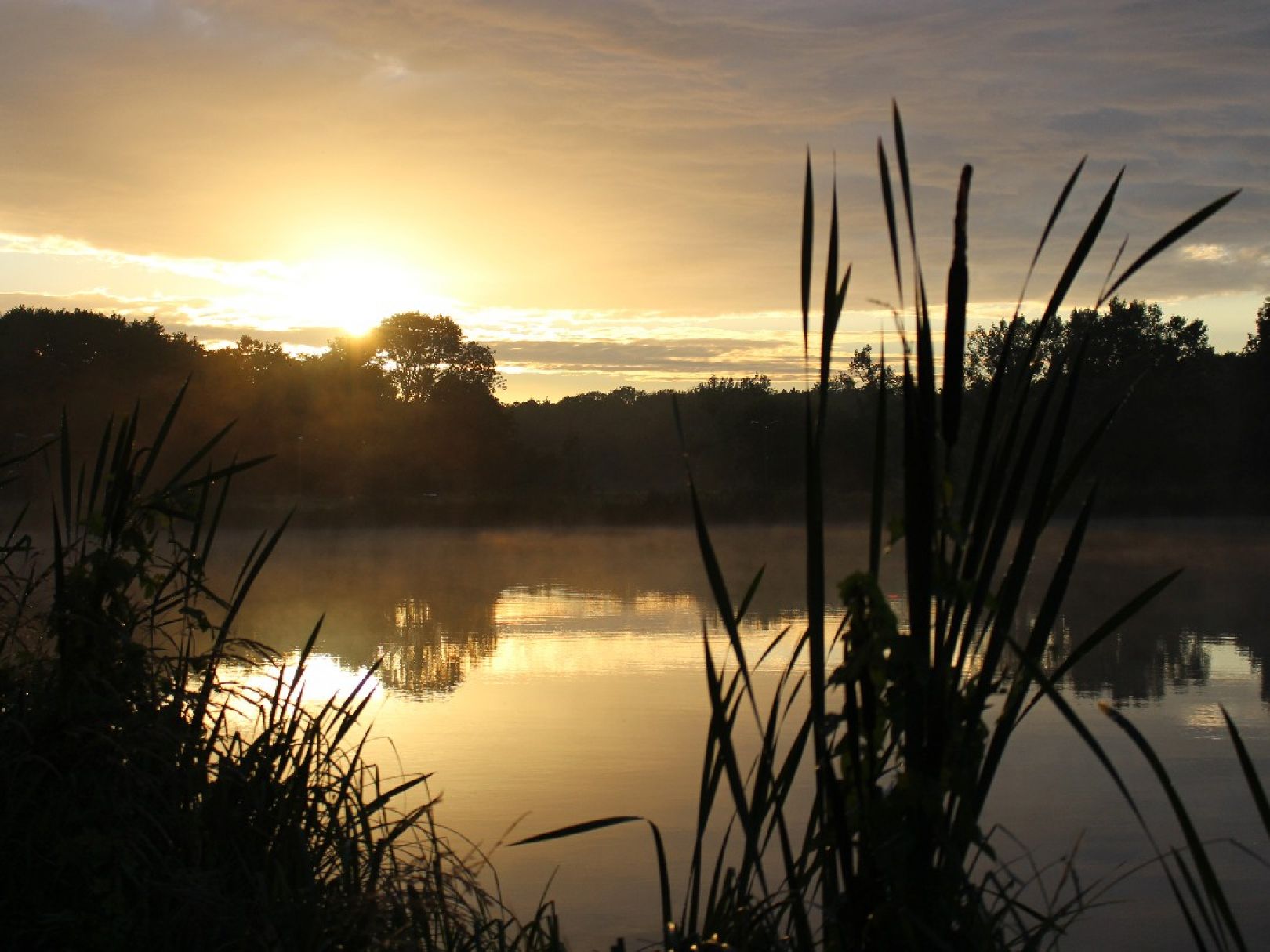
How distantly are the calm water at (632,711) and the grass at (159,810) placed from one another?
70 centimetres

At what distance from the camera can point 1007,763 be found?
4.40m

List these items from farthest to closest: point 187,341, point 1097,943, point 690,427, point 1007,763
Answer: point 690,427 < point 187,341 < point 1007,763 < point 1097,943

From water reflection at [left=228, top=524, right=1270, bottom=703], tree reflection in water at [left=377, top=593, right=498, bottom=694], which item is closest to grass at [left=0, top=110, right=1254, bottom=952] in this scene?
water reflection at [left=228, top=524, right=1270, bottom=703]

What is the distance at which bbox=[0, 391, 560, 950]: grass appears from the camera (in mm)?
1687

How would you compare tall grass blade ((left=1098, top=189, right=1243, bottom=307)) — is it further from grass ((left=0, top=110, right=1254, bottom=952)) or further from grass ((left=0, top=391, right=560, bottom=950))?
grass ((left=0, top=391, right=560, bottom=950))

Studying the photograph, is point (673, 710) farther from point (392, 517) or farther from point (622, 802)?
point (392, 517)

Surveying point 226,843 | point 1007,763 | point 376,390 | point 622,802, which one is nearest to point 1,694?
point 226,843

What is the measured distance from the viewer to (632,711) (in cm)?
525

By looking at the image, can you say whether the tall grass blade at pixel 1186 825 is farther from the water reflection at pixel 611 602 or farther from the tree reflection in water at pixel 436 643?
the tree reflection in water at pixel 436 643

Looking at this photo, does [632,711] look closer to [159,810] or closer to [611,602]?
[159,810]

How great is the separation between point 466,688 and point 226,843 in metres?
3.77

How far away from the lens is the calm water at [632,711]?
327cm

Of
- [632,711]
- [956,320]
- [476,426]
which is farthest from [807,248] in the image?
[476,426]

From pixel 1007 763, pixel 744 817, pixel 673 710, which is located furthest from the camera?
pixel 673 710
